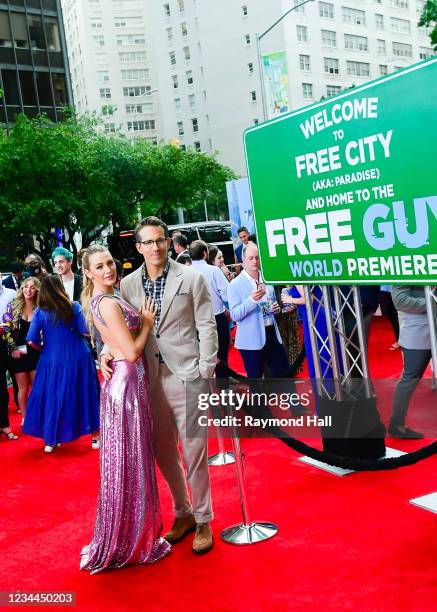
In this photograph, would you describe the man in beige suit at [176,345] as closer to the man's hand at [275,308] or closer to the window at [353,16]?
the man's hand at [275,308]

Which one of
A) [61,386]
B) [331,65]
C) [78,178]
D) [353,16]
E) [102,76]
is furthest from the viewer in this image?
[102,76]

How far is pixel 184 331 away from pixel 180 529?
133 cm

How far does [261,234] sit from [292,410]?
1287 millimetres

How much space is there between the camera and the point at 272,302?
265 inches

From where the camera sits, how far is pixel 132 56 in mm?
84938

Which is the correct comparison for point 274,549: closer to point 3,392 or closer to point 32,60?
point 3,392

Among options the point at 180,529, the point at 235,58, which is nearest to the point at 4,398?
the point at 180,529

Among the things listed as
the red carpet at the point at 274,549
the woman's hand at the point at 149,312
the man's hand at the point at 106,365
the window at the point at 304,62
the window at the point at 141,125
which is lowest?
the red carpet at the point at 274,549

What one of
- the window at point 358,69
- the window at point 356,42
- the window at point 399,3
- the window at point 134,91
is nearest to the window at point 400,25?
the window at point 399,3

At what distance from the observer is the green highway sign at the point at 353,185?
3629 millimetres

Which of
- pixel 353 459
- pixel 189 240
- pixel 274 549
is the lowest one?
pixel 274 549

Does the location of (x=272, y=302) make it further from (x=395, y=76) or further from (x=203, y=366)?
(x=395, y=76)

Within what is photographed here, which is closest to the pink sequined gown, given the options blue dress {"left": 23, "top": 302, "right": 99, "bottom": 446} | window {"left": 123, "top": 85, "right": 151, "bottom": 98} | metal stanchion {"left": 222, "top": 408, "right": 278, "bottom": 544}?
metal stanchion {"left": 222, "top": 408, "right": 278, "bottom": 544}

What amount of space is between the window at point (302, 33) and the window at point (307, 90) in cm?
365
